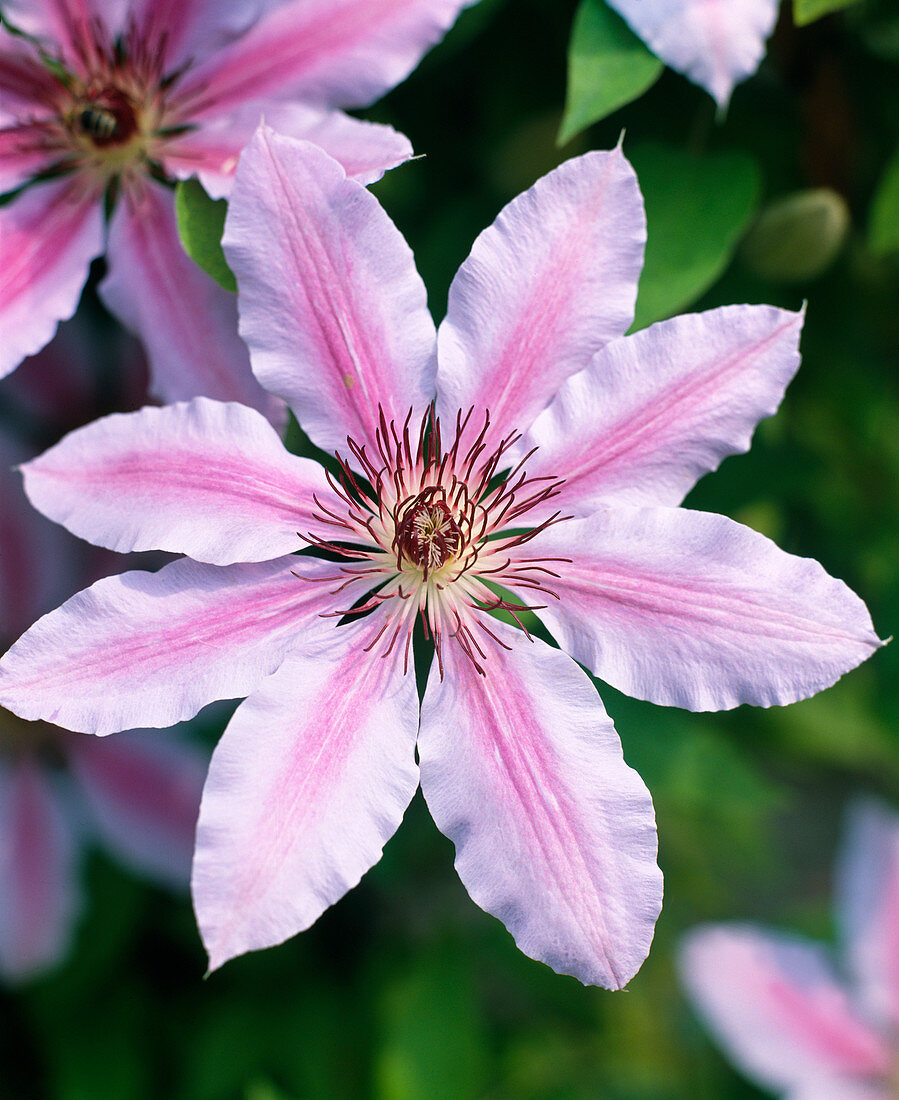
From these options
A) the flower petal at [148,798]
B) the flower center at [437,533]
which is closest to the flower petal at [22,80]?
the flower center at [437,533]

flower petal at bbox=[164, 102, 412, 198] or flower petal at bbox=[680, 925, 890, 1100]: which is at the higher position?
flower petal at bbox=[164, 102, 412, 198]

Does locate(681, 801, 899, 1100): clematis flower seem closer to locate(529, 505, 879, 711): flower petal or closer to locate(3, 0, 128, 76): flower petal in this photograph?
locate(529, 505, 879, 711): flower petal

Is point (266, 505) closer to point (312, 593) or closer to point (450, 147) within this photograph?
point (312, 593)

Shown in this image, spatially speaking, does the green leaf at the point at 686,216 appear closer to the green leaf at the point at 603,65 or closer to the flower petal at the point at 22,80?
the green leaf at the point at 603,65

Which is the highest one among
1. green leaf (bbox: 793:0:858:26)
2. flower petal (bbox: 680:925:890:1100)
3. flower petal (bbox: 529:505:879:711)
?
green leaf (bbox: 793:0:858:26)

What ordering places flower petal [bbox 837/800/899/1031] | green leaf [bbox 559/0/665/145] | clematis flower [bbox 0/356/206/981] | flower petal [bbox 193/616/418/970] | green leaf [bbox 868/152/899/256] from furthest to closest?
flower petal [bbox 837/800/899/1031] < clematis flower [bbox 0/356/206/981] < green leaf [bbox 868/152/899/256] < green leaf [bbox 559/0/665/145] < flower petal [bbox 193/616/418/970]

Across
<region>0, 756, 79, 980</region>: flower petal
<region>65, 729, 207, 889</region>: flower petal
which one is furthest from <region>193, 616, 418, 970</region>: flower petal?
<region>0, 756, 79, 980</region>: flower petal

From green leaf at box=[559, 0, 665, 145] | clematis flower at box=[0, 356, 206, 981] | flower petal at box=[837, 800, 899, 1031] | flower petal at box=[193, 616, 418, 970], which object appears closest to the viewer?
flower petal at box=[193, 616, 418, 970]
